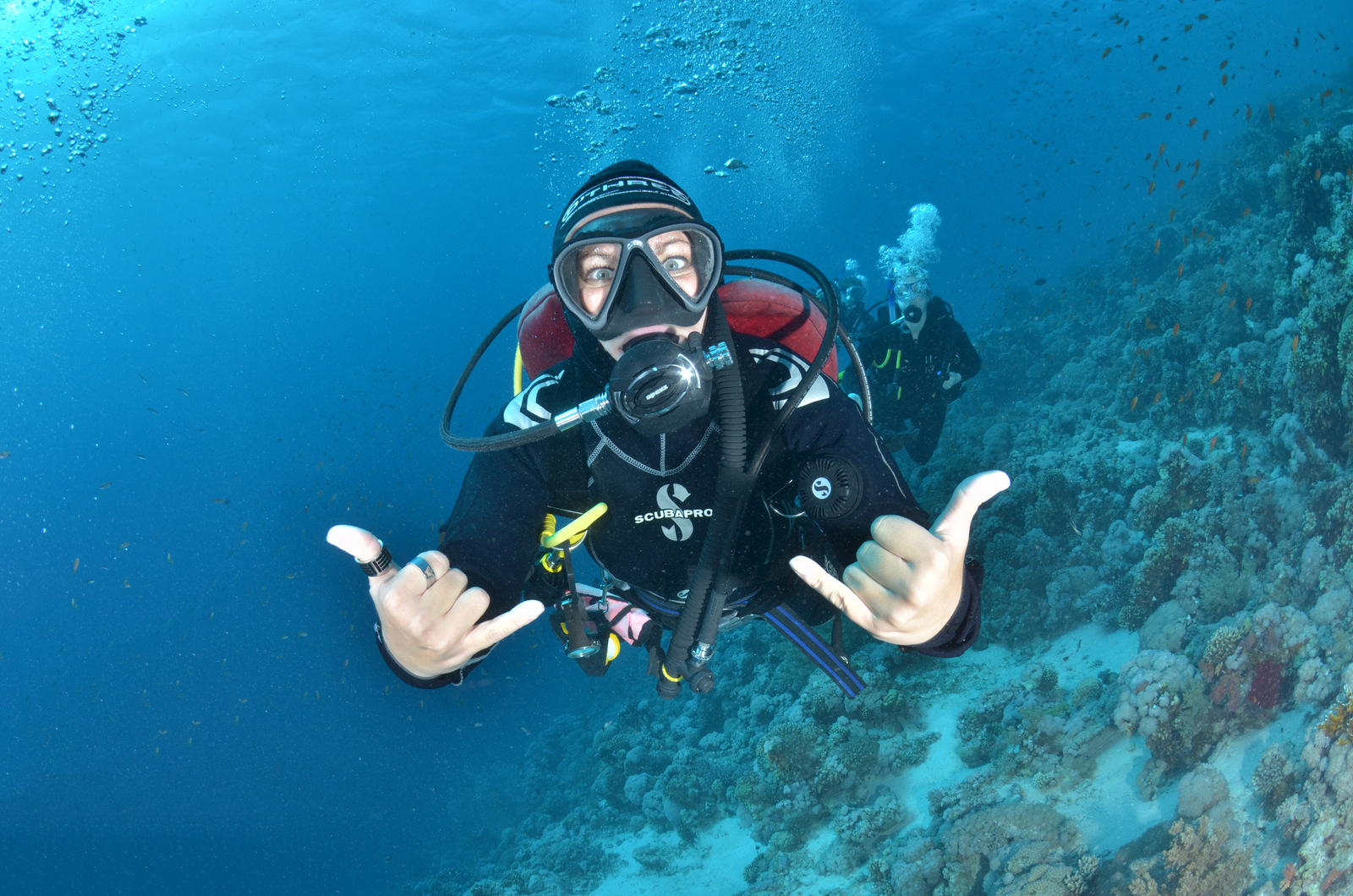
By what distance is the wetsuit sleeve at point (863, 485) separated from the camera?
66.8 inches

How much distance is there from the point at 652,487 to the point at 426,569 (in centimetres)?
104

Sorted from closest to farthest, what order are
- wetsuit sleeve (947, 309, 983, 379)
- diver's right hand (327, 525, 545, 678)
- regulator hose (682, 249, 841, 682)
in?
diver's right hand (327, 525, 545, 678) < regulator hose (682, 249, 841, 682) < wetsuit sleeve (947, 309, 983, 379)

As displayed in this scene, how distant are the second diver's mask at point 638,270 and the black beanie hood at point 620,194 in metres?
0.06

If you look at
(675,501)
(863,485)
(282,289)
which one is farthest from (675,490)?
(282,289)

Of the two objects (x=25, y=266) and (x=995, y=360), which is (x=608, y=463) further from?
(x=25, y=266)

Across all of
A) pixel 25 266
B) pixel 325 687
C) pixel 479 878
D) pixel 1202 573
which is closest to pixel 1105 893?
pixel 1202 573

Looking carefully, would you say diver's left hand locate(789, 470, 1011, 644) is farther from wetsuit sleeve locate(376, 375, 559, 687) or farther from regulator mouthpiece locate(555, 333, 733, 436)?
wetsuit sleeve locate(376, 375, 559, 687)

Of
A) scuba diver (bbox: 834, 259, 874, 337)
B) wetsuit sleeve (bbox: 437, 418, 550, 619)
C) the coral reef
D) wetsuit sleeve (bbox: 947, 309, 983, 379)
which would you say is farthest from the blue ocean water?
wetsuit sleeve (bbox: 437, 418, 550, 619)

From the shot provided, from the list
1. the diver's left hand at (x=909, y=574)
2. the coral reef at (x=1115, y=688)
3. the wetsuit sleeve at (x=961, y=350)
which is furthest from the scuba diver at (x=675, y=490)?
the wetsuit sleeve at (x=961, y=350)

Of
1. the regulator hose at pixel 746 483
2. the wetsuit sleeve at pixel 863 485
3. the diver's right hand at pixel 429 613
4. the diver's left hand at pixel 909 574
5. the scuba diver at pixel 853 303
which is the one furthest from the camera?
the scuba diver at pixel 853 303

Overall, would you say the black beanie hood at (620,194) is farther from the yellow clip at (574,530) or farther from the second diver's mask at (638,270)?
the yellow clip at (574,530)

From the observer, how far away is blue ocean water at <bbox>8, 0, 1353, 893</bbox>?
14.0m

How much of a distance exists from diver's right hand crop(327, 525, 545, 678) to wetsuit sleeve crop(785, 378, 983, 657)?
97 cm

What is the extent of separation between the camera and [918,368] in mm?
8047
